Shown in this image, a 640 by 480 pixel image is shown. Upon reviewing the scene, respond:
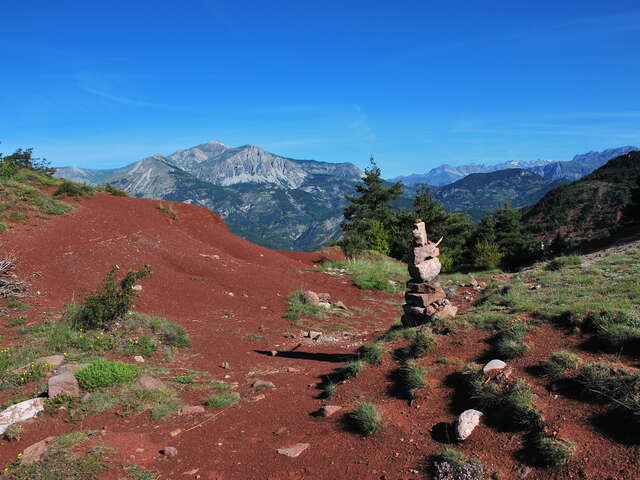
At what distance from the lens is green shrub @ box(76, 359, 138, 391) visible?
7.17 meters

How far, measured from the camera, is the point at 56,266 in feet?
46.6

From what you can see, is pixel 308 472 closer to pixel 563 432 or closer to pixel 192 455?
pixel 192 455

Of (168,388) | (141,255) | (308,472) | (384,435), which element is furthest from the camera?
(141,255)

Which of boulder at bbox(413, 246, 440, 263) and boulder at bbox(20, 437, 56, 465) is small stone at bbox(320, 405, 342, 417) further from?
boulder at bbox(413, 246, 440, 263)

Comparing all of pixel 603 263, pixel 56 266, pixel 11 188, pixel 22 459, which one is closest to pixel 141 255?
pixel 56 266

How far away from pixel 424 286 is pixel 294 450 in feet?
18.0

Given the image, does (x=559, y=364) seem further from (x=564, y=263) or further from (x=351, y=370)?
(x=564, y=263)

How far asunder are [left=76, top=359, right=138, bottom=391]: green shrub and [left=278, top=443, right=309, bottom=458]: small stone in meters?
3.72

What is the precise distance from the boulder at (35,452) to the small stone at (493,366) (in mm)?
6416

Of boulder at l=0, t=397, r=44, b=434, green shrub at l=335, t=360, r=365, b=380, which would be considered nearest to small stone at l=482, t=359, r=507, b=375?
green shrub at l=335, t=360, r=365, b=380

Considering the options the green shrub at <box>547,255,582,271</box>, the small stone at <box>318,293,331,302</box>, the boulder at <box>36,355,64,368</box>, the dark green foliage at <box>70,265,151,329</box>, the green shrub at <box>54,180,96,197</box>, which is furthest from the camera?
the green shrub at <box>54,180,96,197</box>

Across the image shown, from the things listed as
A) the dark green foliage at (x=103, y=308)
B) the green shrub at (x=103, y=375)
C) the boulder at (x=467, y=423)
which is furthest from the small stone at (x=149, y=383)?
the boulder at (x=467, y=423)

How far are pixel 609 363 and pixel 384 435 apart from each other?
11.2 ft

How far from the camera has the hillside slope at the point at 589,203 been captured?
236ft
